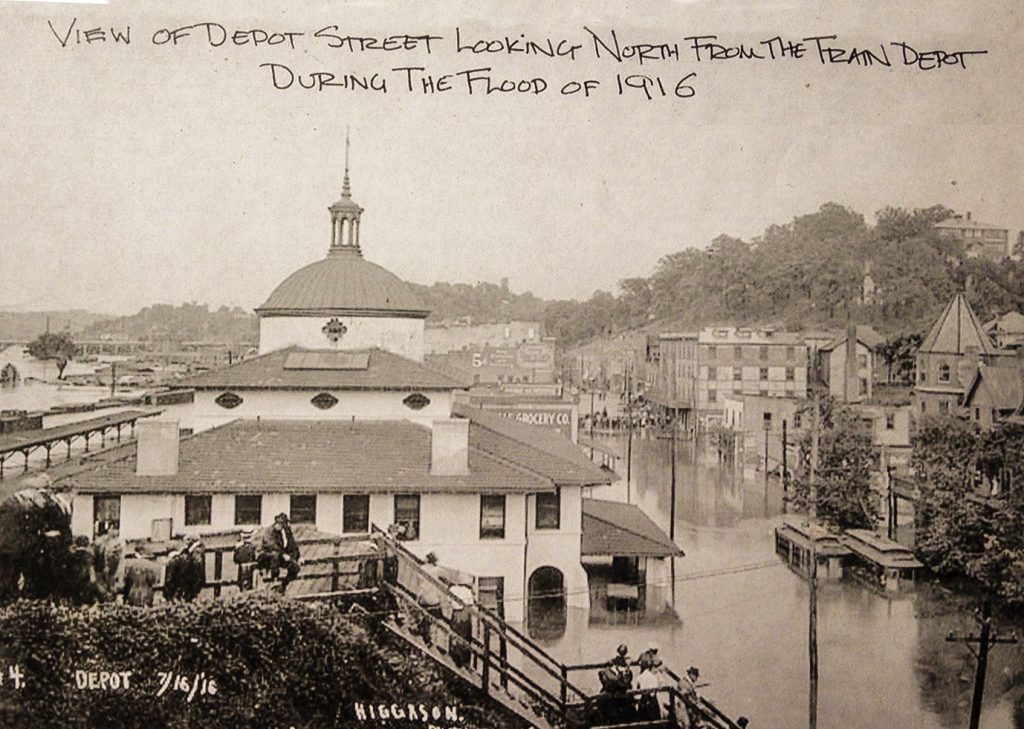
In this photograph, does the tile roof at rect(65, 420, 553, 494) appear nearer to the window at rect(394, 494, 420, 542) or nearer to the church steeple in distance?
the window at rect(394, 494, 420, 542)

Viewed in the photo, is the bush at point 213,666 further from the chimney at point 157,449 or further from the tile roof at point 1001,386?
the tile roof at point 1001,386

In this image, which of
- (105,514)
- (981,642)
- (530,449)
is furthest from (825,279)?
(105,514)

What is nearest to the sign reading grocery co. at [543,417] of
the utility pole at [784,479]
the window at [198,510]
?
the utility pole at [784,479]

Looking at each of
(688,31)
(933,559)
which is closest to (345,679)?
(933,559)

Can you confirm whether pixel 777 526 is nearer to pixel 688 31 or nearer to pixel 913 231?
pixel 913 231

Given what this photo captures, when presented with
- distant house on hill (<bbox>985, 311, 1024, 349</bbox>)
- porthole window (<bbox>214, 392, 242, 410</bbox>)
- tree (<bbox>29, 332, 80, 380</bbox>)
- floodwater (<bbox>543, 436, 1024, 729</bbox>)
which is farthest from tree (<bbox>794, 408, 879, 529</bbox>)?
tree (<bbox>29, 332, 80, 380</bbox>)

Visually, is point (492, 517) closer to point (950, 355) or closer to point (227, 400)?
point (227, 400)
